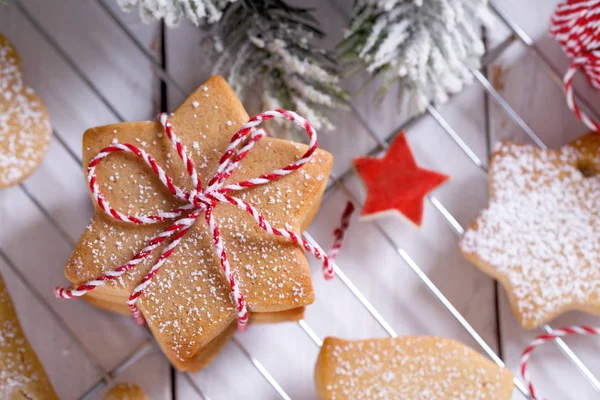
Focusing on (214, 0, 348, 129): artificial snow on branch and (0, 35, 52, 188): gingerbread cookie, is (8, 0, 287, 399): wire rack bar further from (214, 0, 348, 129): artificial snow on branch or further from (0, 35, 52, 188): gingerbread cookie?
(214, 0, 348, 129): artificial snow on branch

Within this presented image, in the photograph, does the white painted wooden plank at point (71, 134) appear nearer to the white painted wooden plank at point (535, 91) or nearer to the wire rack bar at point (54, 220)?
the wire rack bar at point (54, 220)

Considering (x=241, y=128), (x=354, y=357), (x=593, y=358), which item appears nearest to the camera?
(x=241, y=128)

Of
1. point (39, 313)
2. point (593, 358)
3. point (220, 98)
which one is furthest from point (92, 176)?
point (593, 358)

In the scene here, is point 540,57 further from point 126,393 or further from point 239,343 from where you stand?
point 126,393

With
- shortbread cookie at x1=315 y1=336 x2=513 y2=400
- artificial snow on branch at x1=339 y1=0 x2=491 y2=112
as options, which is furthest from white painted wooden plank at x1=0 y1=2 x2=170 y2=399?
artificial snow on branch at x1=339 y1=0 x2=491 y2=112

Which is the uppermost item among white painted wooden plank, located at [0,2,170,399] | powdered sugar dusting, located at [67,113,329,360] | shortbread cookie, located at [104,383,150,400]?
white painted wooden plank, located at [0,2,170,399]

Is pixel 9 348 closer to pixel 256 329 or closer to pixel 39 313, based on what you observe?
pixel 39 313

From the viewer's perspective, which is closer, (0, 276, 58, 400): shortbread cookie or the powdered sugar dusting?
the powdered sugar dusting
